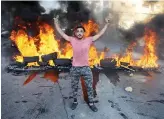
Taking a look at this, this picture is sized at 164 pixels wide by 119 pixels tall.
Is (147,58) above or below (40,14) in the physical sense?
below

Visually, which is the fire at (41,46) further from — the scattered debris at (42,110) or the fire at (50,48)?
the scattered debris at (42,110)

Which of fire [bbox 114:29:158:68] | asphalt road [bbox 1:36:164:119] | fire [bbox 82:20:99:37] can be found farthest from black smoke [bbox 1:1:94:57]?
asphalt road [bbox 1:36:164:119]

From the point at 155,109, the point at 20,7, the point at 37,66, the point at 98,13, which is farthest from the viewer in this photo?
the point at 98,13

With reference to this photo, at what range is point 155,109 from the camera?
6016mm

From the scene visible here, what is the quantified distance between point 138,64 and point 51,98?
5159 mm

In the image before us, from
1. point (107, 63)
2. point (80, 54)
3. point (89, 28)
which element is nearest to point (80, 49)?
point (80, 54)

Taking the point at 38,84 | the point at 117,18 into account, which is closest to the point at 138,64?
the point at 38,84

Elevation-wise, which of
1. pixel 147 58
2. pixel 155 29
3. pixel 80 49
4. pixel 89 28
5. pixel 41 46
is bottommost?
pixel 147 58

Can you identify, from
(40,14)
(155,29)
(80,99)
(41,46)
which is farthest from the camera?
(40,14)

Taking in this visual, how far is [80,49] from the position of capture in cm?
581

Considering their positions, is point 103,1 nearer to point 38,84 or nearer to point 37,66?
point 37,66

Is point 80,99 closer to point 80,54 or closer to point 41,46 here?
point 80,54

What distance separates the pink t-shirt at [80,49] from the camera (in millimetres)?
5805

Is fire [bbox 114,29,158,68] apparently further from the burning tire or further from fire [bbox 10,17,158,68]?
the burning tire
